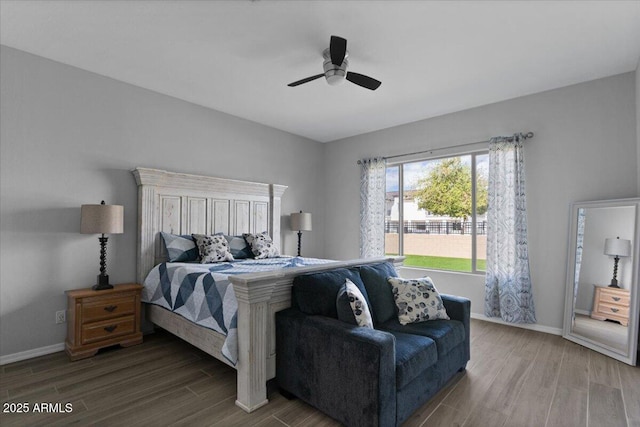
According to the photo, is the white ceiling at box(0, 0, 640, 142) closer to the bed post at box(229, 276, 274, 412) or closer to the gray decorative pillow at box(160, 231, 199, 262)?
the gray decorative pillow at box(160, 231, 199, 262)

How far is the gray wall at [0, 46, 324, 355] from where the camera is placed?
9.37 feet

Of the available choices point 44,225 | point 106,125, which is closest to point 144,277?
point 44,225

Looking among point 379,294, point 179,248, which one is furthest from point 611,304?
point 179,248

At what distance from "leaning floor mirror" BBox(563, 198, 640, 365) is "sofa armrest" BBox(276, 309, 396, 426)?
2.67 meters

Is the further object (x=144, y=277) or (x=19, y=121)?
(x=144, y=277)

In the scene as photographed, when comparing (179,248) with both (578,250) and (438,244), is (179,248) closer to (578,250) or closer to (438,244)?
(438,244)

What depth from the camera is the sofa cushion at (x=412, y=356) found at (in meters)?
1.85

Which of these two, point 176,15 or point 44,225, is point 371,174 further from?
point 44,225

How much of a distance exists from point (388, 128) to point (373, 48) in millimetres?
2463

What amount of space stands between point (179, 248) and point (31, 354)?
155 cm

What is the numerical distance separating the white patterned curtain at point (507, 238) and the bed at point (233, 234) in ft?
4.74

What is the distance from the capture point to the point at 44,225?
301cm

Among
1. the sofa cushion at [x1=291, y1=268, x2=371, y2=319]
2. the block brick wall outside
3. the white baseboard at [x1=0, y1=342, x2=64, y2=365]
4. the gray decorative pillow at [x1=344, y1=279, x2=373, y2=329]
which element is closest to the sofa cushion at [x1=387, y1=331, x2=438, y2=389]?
the gray decorative pillow at [x1=344, y1=279, x2=373, y2=329]

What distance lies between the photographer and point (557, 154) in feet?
12.1
